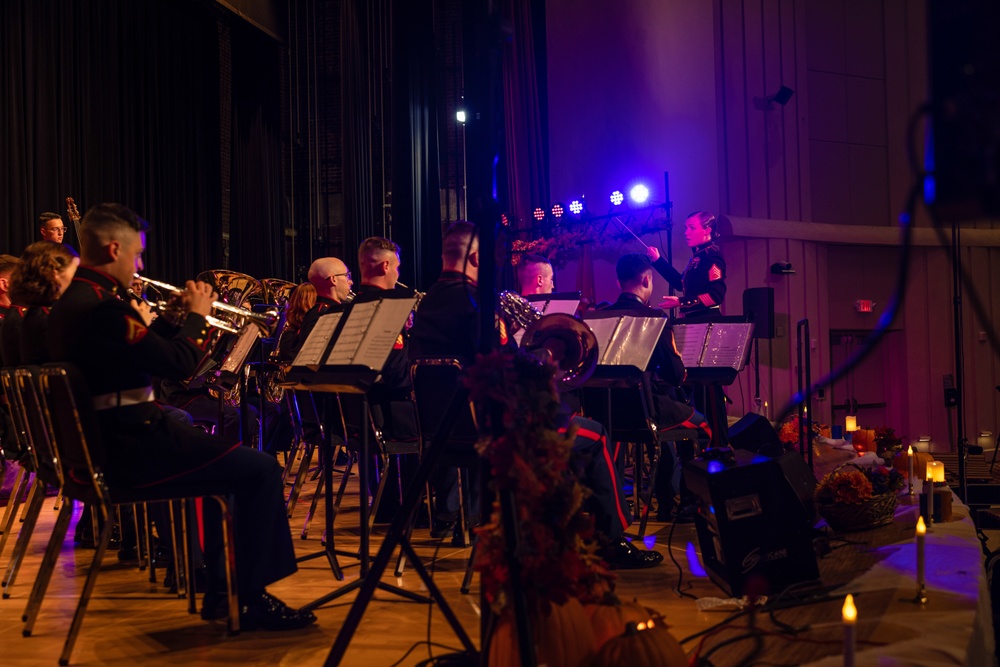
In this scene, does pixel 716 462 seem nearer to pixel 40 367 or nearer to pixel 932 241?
pixel 40 367

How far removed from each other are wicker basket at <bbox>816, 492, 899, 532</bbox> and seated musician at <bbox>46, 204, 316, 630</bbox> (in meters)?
2.64

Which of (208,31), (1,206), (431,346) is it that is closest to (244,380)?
(431,346)

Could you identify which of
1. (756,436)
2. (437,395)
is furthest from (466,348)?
(756,436)

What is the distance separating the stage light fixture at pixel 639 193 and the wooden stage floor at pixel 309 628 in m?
6.25

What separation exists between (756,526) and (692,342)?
2.22 metres

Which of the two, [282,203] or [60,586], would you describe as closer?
[60,586]

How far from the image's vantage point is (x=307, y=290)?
18.0 feet

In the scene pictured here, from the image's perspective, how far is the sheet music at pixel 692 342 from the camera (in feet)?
16.8

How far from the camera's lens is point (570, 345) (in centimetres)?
344

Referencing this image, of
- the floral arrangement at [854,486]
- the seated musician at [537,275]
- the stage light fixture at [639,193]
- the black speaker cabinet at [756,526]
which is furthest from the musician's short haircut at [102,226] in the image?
the stage light fixture at [639,193]

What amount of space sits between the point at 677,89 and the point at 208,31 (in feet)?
21.1

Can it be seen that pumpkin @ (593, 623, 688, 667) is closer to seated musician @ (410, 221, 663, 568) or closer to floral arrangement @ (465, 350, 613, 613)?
floral arrangement @ (465, 350, 613, 613)

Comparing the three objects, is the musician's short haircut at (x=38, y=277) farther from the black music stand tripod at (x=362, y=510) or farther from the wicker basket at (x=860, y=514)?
the wicker basket at (x=860, y=514)

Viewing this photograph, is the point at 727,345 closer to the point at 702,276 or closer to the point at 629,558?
the point at 629,558
